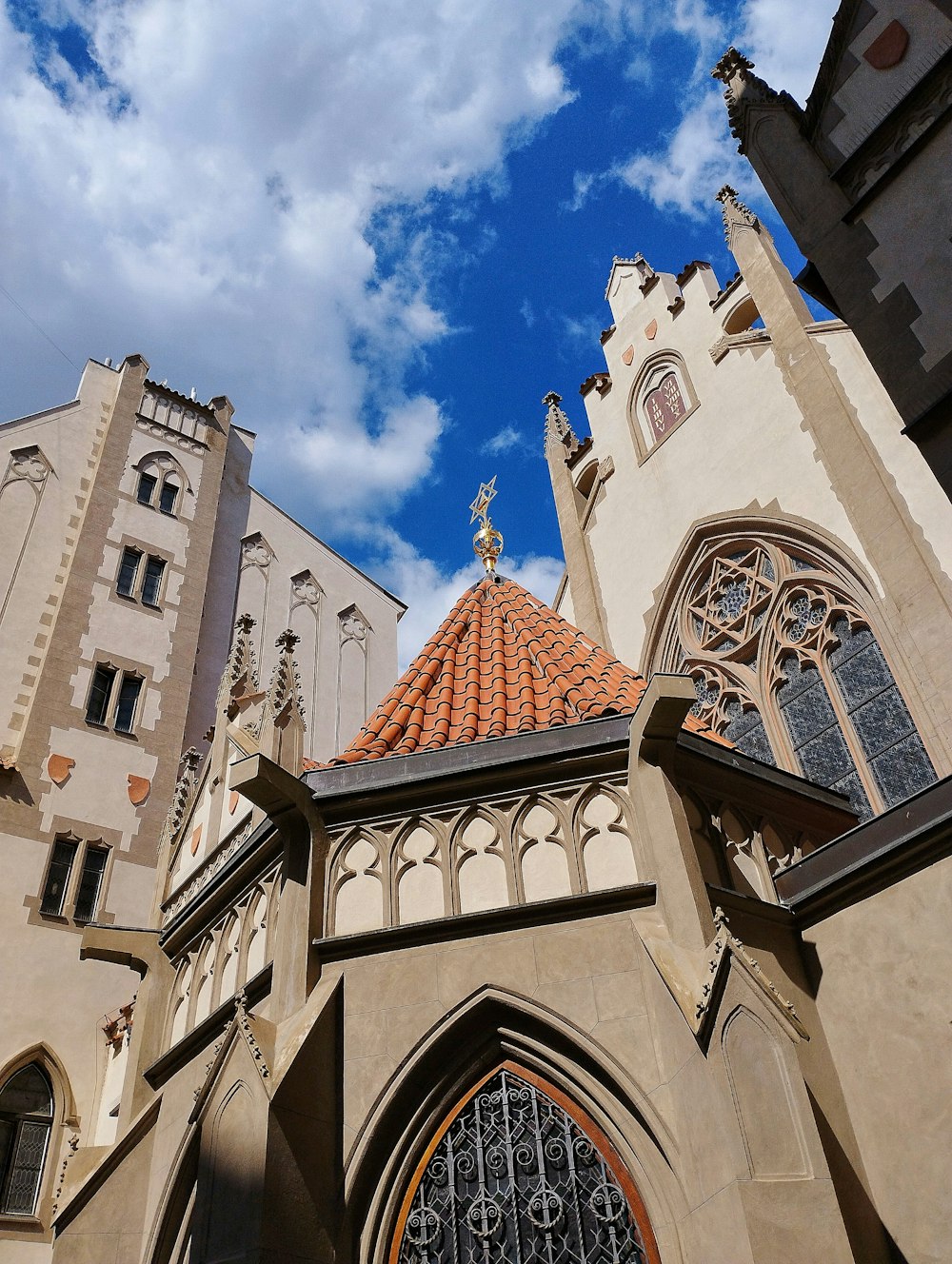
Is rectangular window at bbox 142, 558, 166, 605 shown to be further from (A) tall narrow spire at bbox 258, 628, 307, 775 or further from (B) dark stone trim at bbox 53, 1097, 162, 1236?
(B) dark stone trim at bbox 53, 1097, 162, 1236

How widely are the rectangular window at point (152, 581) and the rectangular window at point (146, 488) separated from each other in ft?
4.44

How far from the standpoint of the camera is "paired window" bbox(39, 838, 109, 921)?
519 inches

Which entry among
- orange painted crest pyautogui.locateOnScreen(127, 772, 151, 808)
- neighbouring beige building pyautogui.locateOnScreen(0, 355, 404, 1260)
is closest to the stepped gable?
neighbouring beige building pyautogui.locateOnScreen(0, 355, 404, 1260)

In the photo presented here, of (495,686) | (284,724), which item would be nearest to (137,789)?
(284,724)

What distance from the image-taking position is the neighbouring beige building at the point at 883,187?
280 inches

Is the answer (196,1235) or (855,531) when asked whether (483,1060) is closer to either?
(196,1235)

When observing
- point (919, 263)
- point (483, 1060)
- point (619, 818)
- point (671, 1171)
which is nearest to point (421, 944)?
point (483, 1060)

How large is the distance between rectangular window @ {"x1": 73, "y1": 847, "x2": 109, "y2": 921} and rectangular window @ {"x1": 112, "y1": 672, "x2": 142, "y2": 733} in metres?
2.09

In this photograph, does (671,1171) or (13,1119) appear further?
(13,1119)

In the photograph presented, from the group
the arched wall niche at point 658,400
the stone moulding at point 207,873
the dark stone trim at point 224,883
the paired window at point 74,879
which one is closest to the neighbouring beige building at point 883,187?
the dark stone trim at point 224,883

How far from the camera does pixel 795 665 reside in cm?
1160

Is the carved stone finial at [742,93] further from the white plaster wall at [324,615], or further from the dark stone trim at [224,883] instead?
the white plaster wall at [324,615]

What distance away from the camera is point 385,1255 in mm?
5312

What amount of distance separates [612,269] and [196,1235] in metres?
16.9
